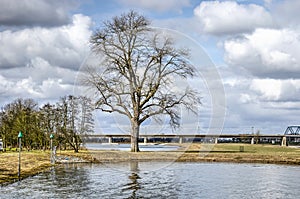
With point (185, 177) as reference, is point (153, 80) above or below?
above

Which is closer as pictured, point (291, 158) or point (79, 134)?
point (291, 158)

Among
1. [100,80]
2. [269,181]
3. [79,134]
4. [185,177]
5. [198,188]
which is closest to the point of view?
[198,188]

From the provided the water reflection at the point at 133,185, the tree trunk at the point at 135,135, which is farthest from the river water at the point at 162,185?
the tree trunk at the point at 135,135

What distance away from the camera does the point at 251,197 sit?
1070 inches

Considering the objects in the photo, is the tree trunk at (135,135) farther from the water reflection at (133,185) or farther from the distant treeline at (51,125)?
the water reflection at (133,185)

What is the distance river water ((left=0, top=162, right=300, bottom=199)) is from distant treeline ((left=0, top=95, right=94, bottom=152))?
30.6 meters

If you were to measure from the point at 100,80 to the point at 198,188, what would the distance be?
35514 mm

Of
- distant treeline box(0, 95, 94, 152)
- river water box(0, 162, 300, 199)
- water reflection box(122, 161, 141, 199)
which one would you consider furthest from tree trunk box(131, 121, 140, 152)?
water reflection box(122, 161, 141, 199)

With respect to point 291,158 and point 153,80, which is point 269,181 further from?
point 153,80

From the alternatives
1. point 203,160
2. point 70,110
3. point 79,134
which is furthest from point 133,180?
point 70,110

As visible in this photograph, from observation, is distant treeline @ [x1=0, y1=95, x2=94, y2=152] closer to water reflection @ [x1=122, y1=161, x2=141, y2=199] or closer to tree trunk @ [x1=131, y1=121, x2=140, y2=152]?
tree trunk @ [x1=131, y1=121, x2=140, y2=152]

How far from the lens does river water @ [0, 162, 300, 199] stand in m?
28.0

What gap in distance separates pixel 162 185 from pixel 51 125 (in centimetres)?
4993

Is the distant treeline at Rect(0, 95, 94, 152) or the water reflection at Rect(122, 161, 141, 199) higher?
the distant treeline at Rect(0, 95, 94, 152)
